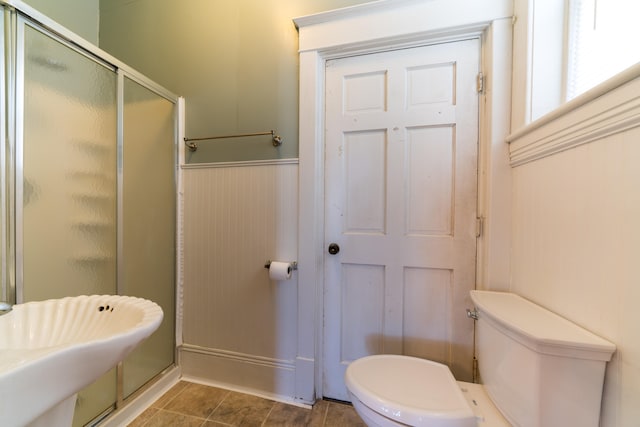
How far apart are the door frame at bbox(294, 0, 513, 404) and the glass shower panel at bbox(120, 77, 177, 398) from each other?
2.74 feet

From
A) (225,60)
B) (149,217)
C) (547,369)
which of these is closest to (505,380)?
(547,369)

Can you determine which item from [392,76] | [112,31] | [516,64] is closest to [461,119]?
[516,64]

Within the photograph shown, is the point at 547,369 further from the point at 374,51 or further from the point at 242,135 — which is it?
the point at 242,135

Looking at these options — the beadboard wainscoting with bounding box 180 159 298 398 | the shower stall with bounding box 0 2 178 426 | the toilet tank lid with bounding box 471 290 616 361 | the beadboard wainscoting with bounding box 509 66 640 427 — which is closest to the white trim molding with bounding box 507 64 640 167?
the beadboard wainscoting with bounding box 509 66 640 427

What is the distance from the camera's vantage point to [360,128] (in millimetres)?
1317

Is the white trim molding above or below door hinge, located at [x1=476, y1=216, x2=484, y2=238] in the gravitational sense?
above

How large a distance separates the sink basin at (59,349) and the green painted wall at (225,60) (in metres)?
0.96

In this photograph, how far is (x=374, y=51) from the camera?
1.29m

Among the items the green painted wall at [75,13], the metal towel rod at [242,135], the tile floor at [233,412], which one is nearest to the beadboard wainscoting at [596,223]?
the tile floor at [233,412]

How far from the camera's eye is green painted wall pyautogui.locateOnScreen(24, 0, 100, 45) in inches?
57.4

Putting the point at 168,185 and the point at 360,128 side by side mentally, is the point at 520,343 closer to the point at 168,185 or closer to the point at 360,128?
the point at 360,128

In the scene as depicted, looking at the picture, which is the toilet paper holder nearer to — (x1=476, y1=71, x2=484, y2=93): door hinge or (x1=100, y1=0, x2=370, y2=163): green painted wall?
(x1=100, y1=0, x2=370, y2=163): green painted wall

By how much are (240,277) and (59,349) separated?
0.97m

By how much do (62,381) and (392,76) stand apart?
159cm
